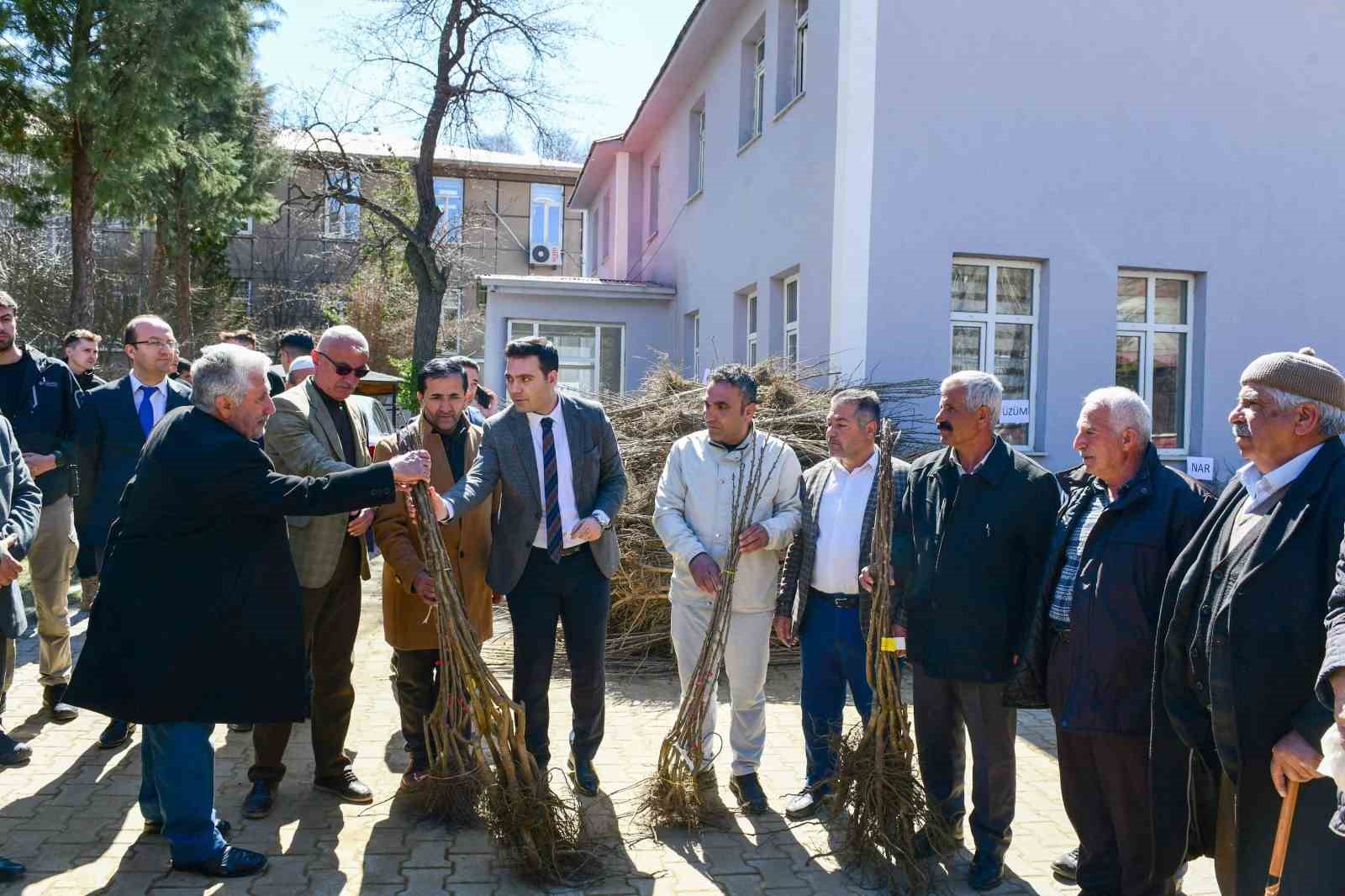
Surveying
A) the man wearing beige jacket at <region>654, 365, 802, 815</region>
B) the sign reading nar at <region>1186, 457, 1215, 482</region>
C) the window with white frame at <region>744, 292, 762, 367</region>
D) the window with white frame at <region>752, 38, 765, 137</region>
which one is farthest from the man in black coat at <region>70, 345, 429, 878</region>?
the window with white frame at <region>752, 38, 765, 137</region>

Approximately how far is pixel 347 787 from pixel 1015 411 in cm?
708

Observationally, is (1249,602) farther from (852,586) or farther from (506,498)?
(506,498)

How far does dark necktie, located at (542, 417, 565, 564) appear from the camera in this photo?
4.61m

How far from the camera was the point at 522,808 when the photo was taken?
4.00 meters

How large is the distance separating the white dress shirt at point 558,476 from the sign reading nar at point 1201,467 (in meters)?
7.69

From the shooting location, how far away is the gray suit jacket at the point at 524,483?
15.1ft

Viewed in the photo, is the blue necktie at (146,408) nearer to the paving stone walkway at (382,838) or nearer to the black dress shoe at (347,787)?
the paving stone walkway at (382,838)

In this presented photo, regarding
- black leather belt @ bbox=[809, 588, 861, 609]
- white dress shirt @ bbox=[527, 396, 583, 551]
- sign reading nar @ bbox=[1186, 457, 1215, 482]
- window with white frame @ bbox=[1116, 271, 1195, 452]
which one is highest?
window with white frame @ bbox=[1116, 271, 1195, 452]

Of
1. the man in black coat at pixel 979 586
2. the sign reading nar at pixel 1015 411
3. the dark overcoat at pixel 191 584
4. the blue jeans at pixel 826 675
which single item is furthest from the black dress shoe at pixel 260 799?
the sign reading nar at pixel 1015 411

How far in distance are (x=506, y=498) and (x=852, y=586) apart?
1.57 meters

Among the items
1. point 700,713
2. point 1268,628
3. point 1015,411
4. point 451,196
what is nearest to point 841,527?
point 700,713

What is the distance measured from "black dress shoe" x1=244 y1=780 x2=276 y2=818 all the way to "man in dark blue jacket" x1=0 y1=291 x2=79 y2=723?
72.2 inches

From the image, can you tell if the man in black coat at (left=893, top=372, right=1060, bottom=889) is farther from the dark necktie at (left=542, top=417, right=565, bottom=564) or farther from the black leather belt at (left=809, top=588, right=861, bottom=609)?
the dark necktie at (left=542, top=417, right=565, bottom=564)

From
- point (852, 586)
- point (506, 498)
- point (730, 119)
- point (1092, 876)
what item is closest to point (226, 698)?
point (506, 498)
